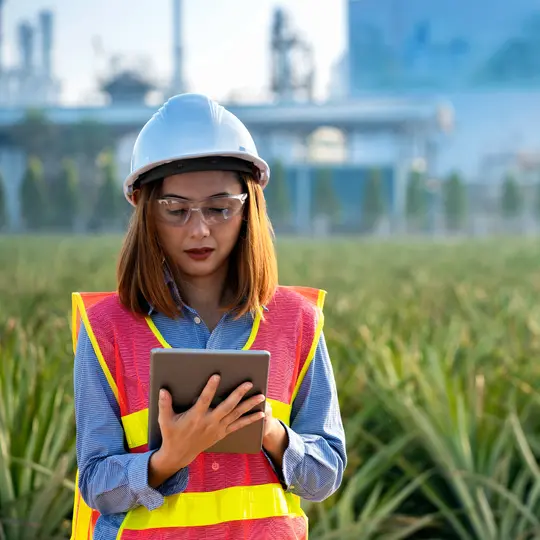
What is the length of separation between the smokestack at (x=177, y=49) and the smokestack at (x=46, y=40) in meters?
12.1

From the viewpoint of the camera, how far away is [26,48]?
6862cm

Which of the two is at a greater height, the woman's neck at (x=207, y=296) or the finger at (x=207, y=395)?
the woman's neck at (x=207, y=296)

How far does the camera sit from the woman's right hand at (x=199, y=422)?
125 cm

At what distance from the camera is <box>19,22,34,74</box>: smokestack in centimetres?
6769

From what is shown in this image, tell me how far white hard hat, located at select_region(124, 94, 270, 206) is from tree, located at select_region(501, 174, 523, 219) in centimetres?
5659

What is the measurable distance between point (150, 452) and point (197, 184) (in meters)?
0.36

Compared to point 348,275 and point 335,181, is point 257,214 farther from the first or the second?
point 335,181

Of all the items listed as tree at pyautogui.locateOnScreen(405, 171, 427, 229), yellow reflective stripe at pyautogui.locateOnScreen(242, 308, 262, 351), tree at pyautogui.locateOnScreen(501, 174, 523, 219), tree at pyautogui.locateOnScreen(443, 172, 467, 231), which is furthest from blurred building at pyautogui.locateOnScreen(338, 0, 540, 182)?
yellow reflective stripe at pyautogui.locateOnScreen(242, 308, 262, 351)

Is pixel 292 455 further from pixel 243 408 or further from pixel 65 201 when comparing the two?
pixel 65 201

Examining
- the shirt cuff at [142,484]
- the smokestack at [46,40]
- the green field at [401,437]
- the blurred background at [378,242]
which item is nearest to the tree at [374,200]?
the blurred background at [378,242]

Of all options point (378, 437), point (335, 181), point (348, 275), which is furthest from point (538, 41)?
point (378, 437)

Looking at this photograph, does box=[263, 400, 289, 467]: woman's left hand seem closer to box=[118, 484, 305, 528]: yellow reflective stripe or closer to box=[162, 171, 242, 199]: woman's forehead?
box=[118, 484, 305, 528]: yellow reflective stripe

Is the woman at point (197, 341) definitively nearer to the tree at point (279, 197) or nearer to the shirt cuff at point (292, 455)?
the shirt cuff at point (292, 455)

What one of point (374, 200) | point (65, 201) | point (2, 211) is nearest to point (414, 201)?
point (374, 200)
